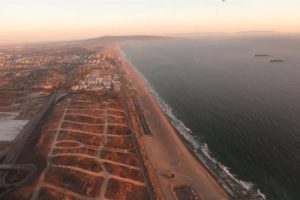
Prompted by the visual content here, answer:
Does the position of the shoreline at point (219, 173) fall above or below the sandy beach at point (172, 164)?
below

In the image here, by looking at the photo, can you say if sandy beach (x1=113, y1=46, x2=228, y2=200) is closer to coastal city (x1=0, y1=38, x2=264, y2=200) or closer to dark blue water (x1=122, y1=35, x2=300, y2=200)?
coastal city (x1=0, y1=38, x2=264, y2=200)

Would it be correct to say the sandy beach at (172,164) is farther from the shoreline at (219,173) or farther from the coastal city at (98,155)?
the shoreline at (219,173)

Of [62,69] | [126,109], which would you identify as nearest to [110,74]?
[62,69]

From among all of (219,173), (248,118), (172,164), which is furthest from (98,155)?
(248,118)

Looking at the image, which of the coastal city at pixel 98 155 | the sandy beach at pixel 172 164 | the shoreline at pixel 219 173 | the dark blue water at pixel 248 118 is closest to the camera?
the coastal city at pixel 98 155

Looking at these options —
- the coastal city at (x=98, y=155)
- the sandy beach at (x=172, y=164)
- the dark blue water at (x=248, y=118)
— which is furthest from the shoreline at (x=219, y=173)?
the dark blue water at (x=248, y=118)

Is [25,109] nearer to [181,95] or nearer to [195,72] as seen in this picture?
[181,95]
